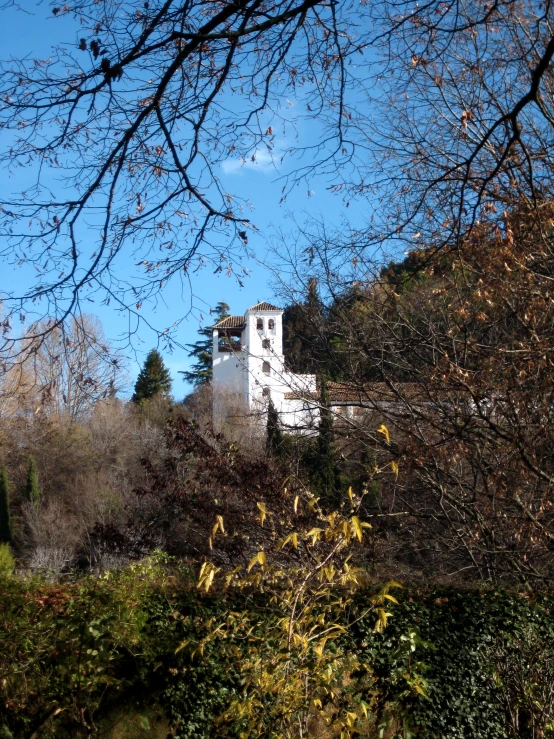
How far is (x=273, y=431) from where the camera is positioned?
9523 mm

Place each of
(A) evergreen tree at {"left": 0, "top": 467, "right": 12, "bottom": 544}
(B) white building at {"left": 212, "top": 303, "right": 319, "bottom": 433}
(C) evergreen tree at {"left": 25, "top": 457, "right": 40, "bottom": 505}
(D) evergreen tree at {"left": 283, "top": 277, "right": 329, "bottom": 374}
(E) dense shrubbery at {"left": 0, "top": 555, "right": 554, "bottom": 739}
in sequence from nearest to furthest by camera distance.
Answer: (E) dense shrubbery at {"left": 0, "top": 555, "right": 554, "bottom": 739}, (D) evergreen tree at {"left": 283, "top": 277, "right": 329, "bottom": 374}, (B) white building at {"left": 212, "top": 303, "right": 319, "bottom": 433}, (C) evergreen tree at {"left": 25, "top": 457, "right": 40, "bottom": 505}, (A) evergreen tree at {"left": 0, "top": 467, "right": 12, "bottom": 544}

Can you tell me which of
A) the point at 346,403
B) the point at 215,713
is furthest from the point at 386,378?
the point at 215,713

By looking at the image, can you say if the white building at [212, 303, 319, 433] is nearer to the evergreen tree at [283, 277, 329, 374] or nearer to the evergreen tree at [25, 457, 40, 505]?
the evergreen tree at [283, 277, 329, 374]

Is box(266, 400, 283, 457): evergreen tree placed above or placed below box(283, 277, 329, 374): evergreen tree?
below

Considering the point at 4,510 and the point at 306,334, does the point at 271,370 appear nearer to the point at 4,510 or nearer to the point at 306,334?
the point at 306,334

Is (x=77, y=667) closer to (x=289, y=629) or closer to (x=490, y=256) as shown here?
(x=289, y=629)

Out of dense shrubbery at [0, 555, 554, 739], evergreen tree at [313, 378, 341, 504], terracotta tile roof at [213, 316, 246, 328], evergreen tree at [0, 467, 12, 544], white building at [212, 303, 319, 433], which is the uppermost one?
terracotta tile roof at [213, 316, 246, 328]

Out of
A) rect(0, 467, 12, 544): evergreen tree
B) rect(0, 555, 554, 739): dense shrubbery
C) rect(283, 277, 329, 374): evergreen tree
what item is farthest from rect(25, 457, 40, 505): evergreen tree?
rect(0, 555, 554, 739): dense shrubbery

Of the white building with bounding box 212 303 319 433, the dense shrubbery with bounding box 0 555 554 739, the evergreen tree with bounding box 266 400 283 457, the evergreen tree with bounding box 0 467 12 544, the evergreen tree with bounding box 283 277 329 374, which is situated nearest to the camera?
the dense shrubbery with bounding box 0 555 554 739

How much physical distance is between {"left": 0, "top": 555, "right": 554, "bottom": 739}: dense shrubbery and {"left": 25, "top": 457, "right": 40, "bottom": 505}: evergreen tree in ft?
A: 91.0

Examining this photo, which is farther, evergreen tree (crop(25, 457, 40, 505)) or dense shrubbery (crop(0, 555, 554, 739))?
evergreen tree (crop(25, 457, 40, 505))

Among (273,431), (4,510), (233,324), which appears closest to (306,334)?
(273,431)

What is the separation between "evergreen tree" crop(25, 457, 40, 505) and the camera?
31.1 m

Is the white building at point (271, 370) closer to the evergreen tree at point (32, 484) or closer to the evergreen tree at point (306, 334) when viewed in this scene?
the evergreen tree at point (306, 334)
